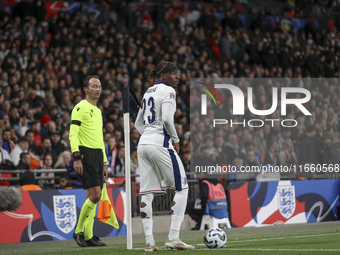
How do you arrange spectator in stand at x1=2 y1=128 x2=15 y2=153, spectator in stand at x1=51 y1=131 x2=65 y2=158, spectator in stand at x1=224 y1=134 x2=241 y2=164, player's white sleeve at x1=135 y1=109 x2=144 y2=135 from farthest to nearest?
spectator in stand at x1=224 y1=134 x2=241 y2=164 < spectator in stand at x1=51 y1=131 x2=65 y2=158 < spectator in stand at x1=2 y1=128 x2=15 y2=153 < player's white sleeve at x1=135 y1=109 x2=144 y2=135

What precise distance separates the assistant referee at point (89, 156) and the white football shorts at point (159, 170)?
1.95m

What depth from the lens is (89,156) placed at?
1088 centimetres

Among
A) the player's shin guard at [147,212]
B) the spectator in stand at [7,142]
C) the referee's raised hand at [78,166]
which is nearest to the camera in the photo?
the player's shin guard at [147,212]

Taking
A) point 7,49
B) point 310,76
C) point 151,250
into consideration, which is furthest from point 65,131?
point 310,76

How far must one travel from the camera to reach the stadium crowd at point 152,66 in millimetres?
16312

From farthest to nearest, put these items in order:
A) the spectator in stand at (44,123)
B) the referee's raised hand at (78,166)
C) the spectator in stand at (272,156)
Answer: the spectator in stand at (272,156), the spectator in stand at (44,123), the referee's raised hand at (78,166)

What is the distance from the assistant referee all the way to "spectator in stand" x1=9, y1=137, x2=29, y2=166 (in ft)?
12.6

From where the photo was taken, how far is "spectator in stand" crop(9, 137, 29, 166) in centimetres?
1440

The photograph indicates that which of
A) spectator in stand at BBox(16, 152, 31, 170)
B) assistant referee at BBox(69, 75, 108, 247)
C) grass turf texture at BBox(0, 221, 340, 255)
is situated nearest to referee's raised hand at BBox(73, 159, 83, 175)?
assistant referee at BBox(69, 75, 108, 247)

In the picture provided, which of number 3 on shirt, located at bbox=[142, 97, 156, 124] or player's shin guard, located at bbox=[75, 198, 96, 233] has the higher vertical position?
number 3 on shirt, located at bbox=[142, 97, 156, 124]

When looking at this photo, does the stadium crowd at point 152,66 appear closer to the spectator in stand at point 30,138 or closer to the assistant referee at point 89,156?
the spectator in stand at point 30,138

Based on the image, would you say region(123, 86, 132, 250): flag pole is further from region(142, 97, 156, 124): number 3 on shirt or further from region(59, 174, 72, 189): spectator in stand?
region(59, 174, 72, 189): spectator in stand

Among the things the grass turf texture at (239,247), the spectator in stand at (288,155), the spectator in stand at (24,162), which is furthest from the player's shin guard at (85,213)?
the spectator in stand at (288,155)

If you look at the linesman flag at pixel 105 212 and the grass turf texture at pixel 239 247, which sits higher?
the linesman flag at pixel 105 212
